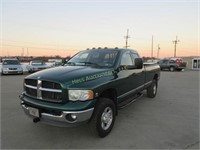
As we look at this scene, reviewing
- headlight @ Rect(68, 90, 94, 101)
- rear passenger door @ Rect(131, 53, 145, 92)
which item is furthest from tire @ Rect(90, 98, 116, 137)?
rear passenger door @ Rect(131, 53, 145, 92)

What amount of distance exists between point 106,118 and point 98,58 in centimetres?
158

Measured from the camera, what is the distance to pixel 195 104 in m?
6.16

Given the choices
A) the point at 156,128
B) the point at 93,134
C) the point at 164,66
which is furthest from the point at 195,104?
the point at 164,66

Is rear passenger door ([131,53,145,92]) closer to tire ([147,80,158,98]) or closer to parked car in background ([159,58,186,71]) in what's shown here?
tire ([147,80,158,98])

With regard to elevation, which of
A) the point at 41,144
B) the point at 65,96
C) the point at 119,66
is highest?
the point at 119,66

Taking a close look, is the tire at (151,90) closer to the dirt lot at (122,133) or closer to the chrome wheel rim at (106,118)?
the dirt lot at (122,133)

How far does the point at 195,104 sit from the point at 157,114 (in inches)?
81.3

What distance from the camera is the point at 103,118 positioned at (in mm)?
3561

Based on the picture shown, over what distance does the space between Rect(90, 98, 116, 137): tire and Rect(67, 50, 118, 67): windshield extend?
1.01 m

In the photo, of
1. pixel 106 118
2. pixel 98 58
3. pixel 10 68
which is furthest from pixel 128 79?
pixel 10 68

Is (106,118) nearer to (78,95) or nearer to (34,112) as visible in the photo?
(78,95)

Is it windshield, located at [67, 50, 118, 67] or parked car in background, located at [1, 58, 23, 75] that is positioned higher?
windshield, located at [67, 50, 118, 67]

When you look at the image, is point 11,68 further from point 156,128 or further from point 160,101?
point 156,128

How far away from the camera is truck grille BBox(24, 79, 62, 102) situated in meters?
3.11
